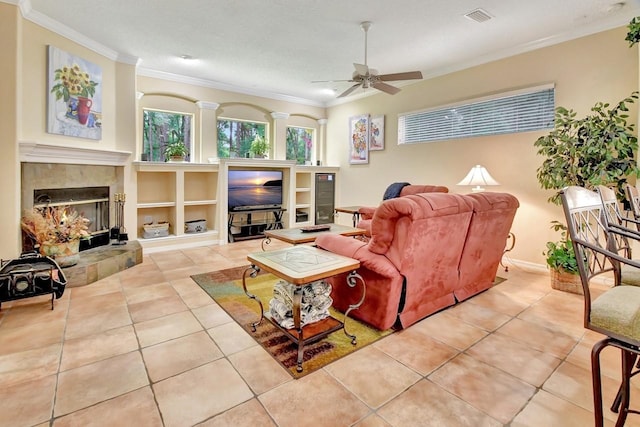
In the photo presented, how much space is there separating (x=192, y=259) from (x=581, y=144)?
469 cm

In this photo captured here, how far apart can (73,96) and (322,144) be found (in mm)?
4514

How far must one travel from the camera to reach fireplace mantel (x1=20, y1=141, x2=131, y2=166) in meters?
3.23

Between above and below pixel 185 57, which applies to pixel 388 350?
below

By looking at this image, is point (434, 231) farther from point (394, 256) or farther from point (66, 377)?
point (66, 377)

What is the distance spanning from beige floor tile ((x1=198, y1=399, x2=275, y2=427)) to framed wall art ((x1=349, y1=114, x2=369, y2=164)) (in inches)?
203

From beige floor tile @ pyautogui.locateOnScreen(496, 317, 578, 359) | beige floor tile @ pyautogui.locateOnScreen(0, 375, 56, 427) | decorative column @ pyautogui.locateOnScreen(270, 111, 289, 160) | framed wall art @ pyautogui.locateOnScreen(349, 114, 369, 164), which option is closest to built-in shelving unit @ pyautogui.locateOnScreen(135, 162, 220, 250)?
decorative column @ pyautogui.locateOnScreen(270, 111, 289, 160)

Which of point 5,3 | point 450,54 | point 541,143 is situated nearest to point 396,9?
point 450,54

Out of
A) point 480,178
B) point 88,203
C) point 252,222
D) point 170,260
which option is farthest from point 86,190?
point 480,178

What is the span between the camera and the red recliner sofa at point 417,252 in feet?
7.25

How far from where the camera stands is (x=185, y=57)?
14.7ft

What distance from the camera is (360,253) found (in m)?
2.38

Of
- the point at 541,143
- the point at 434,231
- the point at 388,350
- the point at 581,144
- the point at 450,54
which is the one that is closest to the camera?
the point at 388,350

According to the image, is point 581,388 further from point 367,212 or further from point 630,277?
point 367,212

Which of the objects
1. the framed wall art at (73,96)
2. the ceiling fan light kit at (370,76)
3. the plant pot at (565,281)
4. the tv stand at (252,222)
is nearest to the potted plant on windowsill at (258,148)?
the tv stand at (252,222)
